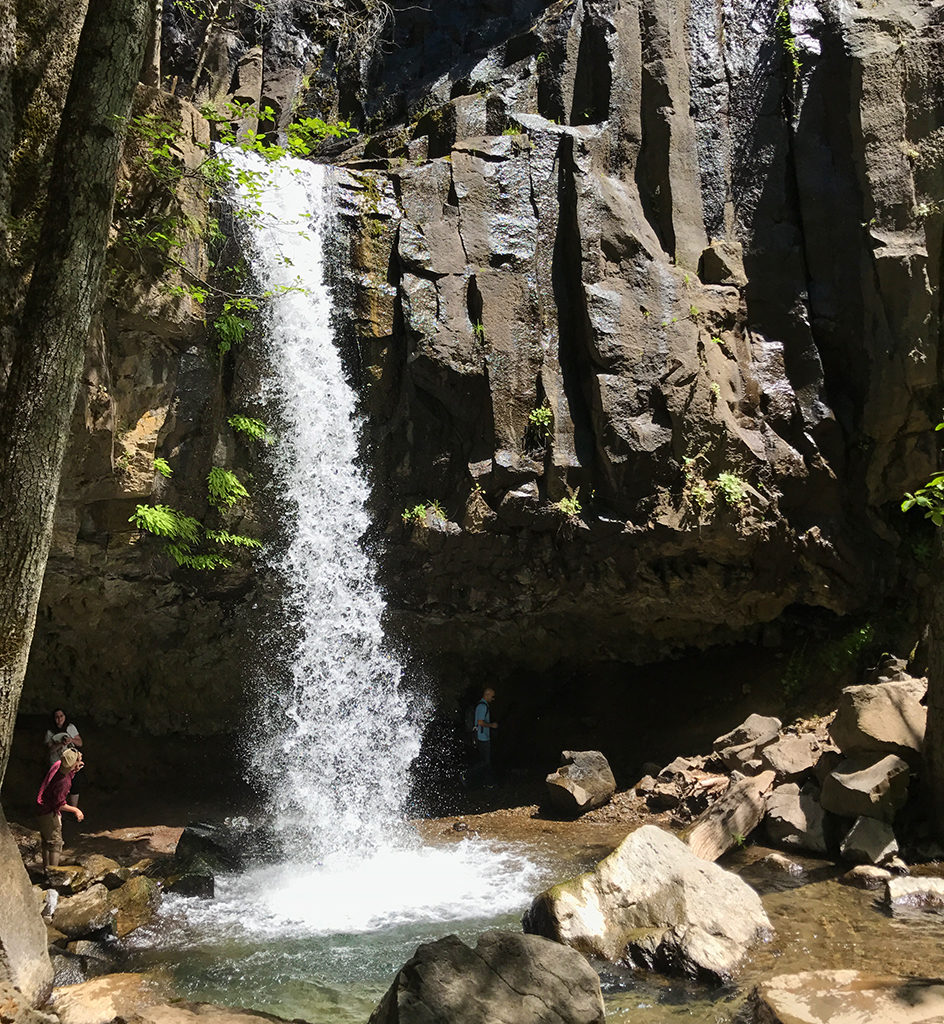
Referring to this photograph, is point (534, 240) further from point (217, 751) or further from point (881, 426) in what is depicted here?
point (217, 751)

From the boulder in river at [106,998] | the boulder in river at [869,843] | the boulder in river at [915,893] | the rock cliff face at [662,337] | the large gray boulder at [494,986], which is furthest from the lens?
the rock cliff face at [662,337]

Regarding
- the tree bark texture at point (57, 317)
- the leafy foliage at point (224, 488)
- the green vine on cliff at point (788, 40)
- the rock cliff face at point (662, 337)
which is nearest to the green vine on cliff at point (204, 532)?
the leafy foliage at point (224, 488)

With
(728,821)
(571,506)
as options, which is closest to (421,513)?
(571,506)

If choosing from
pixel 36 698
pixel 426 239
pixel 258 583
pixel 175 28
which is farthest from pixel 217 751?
pixel 175 28

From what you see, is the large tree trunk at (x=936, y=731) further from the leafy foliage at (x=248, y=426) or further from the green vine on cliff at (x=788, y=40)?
the green vine on cliff at (x=788, y=40)

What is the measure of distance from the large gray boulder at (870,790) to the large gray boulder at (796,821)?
0.21 meters

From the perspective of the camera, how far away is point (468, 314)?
12.0 metres

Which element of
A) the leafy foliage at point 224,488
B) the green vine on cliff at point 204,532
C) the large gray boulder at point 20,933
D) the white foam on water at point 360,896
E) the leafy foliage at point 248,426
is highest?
the leafy foliage at point 248,426

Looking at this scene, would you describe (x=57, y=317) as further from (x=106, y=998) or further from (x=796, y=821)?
(x=796, y=821)

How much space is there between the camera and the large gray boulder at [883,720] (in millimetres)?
8875

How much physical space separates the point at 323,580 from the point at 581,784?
4686 mm

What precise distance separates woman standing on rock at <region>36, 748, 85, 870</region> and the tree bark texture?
4372mm

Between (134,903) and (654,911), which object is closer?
(654,911)

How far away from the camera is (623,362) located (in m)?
11.6
